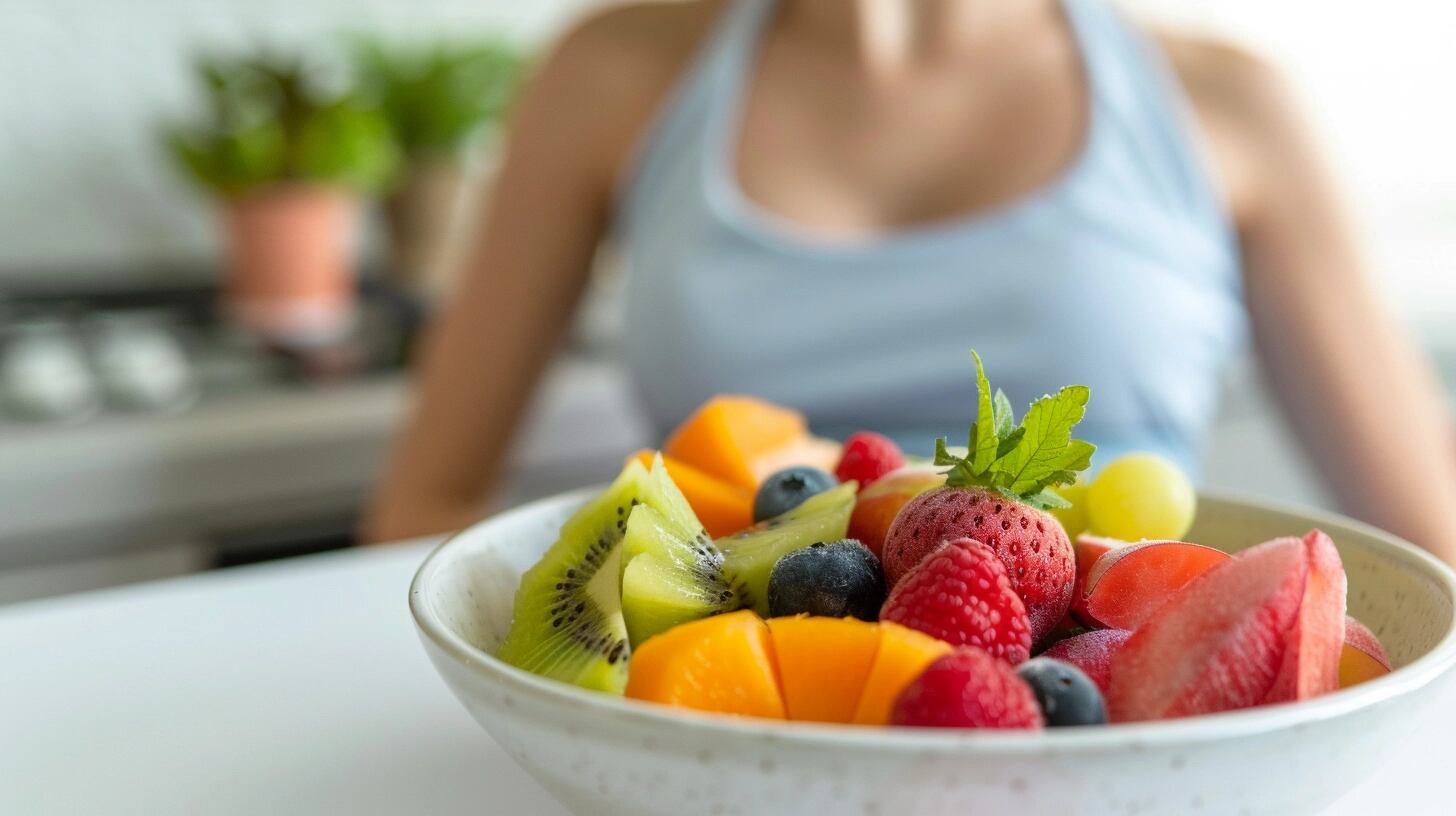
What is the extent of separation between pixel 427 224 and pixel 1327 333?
1404mm

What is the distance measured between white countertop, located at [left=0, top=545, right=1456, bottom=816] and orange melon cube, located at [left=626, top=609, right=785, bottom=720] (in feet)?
0.44

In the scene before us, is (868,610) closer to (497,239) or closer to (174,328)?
(497,239)

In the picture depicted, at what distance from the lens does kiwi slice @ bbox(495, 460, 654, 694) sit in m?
0.44

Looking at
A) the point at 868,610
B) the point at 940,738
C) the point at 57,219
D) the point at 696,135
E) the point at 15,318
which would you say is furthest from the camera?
the point at 57,219

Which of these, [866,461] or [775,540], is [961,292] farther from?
[775,540]

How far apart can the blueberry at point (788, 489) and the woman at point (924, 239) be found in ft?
1.83

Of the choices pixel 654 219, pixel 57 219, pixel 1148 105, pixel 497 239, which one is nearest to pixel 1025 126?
pixel 1148 105

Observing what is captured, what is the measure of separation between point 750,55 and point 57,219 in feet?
4.27

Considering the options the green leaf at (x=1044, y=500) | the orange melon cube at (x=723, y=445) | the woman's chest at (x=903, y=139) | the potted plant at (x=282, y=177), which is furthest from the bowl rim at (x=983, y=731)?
the potted plant at (x=282, y=177)

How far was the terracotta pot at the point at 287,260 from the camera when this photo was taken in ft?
5.97

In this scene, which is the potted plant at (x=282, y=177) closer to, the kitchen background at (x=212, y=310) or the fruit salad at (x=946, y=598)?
the kitchen background at (x=212, y=310)

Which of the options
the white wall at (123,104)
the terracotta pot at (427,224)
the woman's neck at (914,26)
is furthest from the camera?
the terracotta pot at (427,224)

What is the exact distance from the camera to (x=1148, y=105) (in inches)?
48.8

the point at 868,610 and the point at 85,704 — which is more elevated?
the point at 868,610
